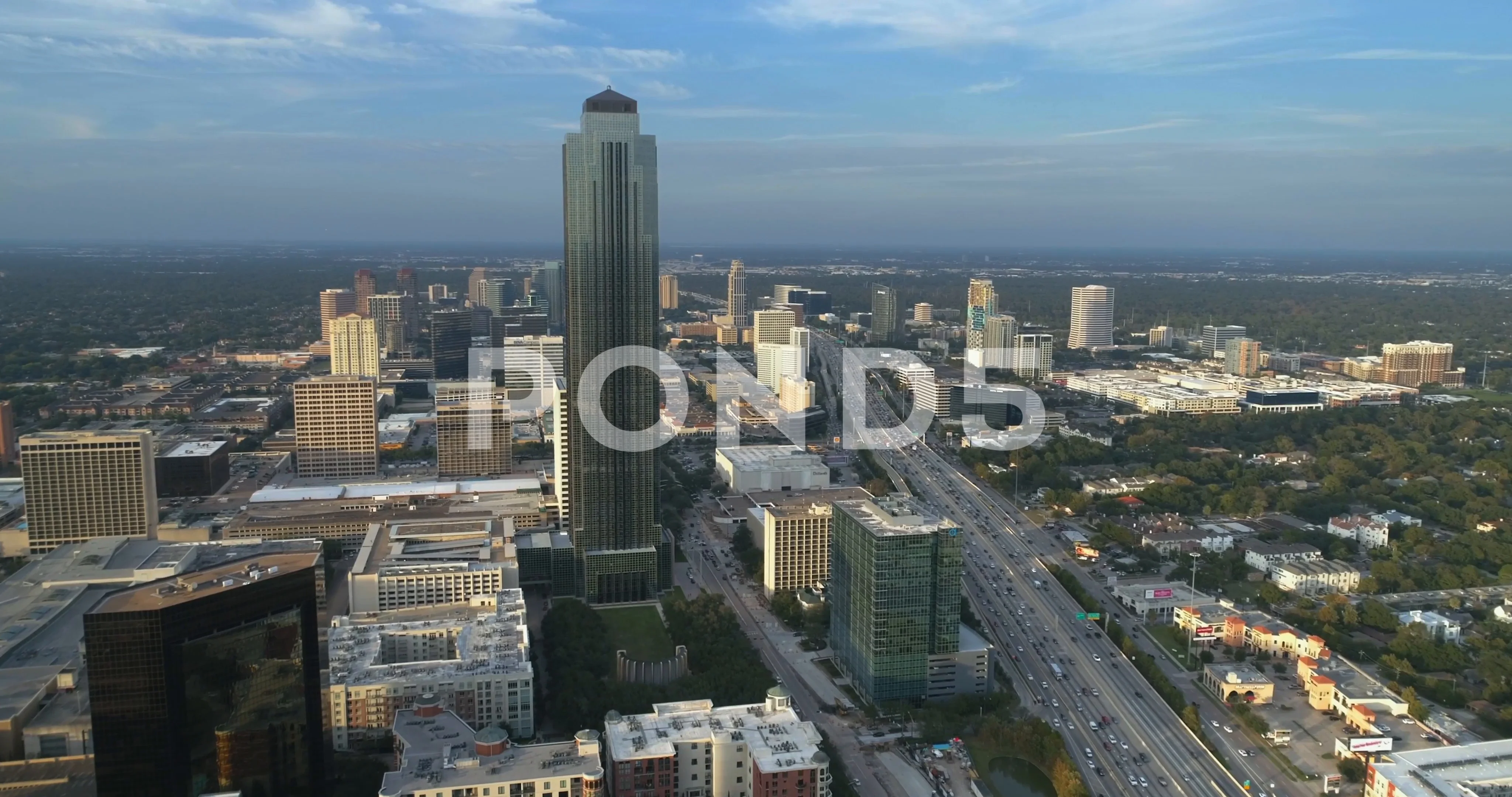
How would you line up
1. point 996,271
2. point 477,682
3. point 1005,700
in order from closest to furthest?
1. point 477,682
2. point 1005,700
3. point 996,271

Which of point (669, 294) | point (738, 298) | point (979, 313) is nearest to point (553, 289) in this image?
point (738, 298)

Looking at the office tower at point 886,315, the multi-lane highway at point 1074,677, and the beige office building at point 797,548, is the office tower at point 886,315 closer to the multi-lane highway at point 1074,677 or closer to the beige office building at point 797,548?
the multi-lane highway at point 1074,677

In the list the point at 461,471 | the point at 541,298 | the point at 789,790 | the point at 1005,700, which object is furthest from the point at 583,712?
the point at 541,298

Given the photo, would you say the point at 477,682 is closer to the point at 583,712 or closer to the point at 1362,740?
the point at 583,712

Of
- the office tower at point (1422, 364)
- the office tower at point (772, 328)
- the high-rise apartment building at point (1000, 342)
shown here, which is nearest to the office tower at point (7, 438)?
the office tower at point (772, 328)

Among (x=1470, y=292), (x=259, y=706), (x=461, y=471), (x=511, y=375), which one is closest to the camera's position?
(x=259, y=706)

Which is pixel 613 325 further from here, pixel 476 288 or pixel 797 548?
pixel 476 288

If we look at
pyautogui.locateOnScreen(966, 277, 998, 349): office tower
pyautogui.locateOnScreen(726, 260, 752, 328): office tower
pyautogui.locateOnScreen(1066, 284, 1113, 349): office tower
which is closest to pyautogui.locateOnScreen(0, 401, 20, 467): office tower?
pyautogui.locateOnScreen(966, 277, 998, 349): office tower
